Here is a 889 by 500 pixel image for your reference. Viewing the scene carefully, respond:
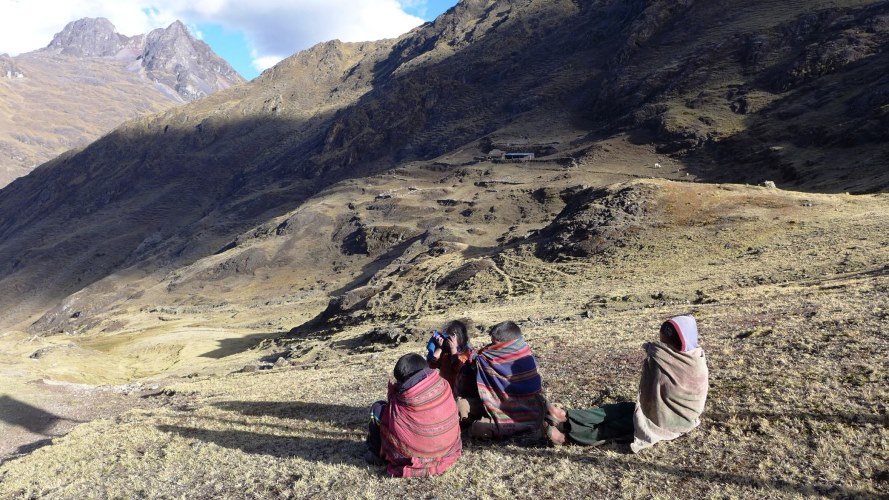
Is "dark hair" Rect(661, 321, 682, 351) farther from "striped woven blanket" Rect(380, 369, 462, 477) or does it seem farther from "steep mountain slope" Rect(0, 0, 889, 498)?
"striped woven blanket" Rect(380, 369, 462, 477)

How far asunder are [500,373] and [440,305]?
1887cm

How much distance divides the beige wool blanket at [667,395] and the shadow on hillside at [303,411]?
445 centimetres

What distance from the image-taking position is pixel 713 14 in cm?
7150

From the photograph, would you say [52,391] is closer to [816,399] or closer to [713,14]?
[816,399]

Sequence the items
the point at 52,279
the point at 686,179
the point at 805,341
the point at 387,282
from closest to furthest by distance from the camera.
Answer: the point at 805,341
the point at 387,282
the point at 686,179
the point at 52,279

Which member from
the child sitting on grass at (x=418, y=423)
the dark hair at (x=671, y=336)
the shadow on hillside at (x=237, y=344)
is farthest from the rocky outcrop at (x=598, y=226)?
the child sitting on grass at (x=418, y=423)

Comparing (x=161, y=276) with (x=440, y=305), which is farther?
(x=161, y=276)

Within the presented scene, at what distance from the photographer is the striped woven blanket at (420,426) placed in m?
5.82

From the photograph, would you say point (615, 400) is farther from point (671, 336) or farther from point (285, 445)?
point (285, 445)

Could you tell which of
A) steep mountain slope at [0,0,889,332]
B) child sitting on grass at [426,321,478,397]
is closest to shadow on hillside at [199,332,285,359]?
child sitting on grass at [426,321,478,397]

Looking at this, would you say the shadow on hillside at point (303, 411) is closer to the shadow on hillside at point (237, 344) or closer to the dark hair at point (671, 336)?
the dark hair at point (671, 336)

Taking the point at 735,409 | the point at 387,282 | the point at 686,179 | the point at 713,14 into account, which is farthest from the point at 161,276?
the point at 713,14

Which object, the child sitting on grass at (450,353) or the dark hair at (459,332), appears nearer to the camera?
the child sitting on grass at (450,353)

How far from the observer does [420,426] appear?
5.84 meters
